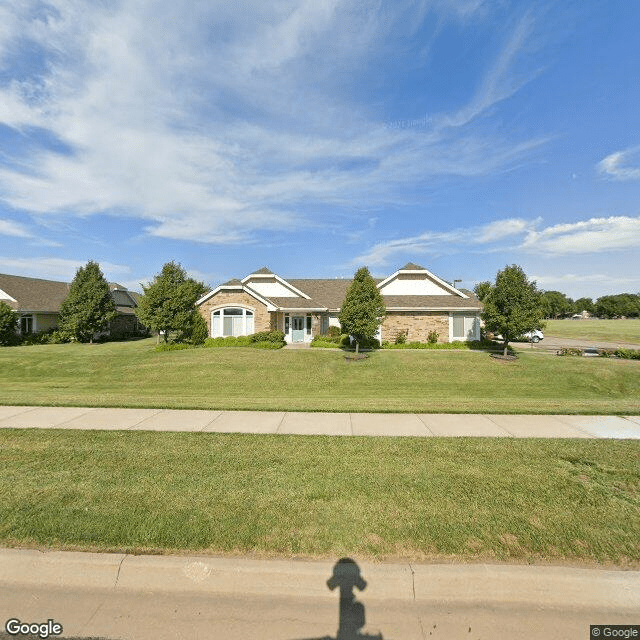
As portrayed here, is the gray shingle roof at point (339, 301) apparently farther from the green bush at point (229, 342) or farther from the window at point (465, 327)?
the green bush at point (229, 342)

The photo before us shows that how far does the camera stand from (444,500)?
428cm

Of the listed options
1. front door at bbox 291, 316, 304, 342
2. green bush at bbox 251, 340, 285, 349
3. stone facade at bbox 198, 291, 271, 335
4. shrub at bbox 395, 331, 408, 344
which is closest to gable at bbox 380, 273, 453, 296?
shrub at bbox 395, 331, 408, 344

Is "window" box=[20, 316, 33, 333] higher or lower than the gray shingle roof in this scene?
lower

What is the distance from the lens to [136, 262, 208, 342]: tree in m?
22.8

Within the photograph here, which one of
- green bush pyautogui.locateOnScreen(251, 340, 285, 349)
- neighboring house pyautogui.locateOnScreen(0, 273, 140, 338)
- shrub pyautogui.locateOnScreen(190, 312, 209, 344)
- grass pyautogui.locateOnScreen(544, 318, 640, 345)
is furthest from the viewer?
grass pyautogui.locateOnScreen(544, 318, 640, 345)

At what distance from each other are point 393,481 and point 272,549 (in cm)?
192

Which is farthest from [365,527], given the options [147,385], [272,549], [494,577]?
[147,385]

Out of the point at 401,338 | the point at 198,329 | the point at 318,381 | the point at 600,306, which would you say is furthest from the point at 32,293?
the point at 600,306

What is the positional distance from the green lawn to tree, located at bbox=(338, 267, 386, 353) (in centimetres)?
166

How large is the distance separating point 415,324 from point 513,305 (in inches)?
283

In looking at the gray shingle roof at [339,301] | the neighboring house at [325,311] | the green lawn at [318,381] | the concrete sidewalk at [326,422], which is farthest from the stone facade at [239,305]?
the concrete sidewalk at [326,422]

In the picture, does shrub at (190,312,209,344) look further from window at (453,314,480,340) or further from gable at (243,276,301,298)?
window at (453,314,480,340)

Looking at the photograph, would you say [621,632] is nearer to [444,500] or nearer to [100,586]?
[444,500]

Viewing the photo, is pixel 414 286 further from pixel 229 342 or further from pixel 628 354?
pixel 229 342
